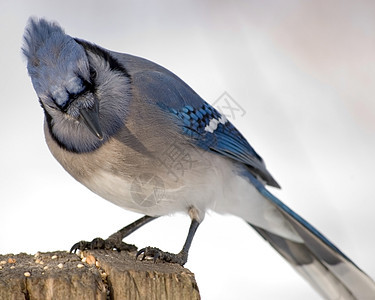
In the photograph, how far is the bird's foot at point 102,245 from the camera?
6.88ft

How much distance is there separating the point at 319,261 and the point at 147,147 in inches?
39.2

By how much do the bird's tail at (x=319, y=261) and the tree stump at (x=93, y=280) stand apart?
3.60ft

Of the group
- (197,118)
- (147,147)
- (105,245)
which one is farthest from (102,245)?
(197,118)

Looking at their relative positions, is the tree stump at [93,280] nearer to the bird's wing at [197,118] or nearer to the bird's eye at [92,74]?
the bird's eye at [92,74]

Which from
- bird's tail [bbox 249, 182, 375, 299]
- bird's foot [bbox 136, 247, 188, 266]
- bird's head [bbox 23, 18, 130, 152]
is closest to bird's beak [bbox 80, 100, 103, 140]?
bird's head [bbox 23, 18, 130, 152]

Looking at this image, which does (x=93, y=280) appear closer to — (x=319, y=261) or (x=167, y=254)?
(x=167, y=254)

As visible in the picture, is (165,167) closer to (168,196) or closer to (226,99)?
(168,196)

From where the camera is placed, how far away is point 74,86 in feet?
6.40

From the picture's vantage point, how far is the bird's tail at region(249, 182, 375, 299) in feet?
8.57

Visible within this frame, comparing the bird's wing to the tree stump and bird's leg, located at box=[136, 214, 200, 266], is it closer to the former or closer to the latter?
bird's leg, located at box=[136, 214, 200, 266]

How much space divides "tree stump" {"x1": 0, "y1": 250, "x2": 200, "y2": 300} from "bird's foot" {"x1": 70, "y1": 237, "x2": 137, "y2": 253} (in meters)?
0.28

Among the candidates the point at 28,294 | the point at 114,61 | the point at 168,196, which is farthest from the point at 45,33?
the point at 28,294

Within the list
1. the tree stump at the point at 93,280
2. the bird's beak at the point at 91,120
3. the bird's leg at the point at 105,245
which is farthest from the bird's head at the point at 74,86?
the tree stump at the point at 93,280

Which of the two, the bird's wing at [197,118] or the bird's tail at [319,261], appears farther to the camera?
the bird's tail at [319,261]
